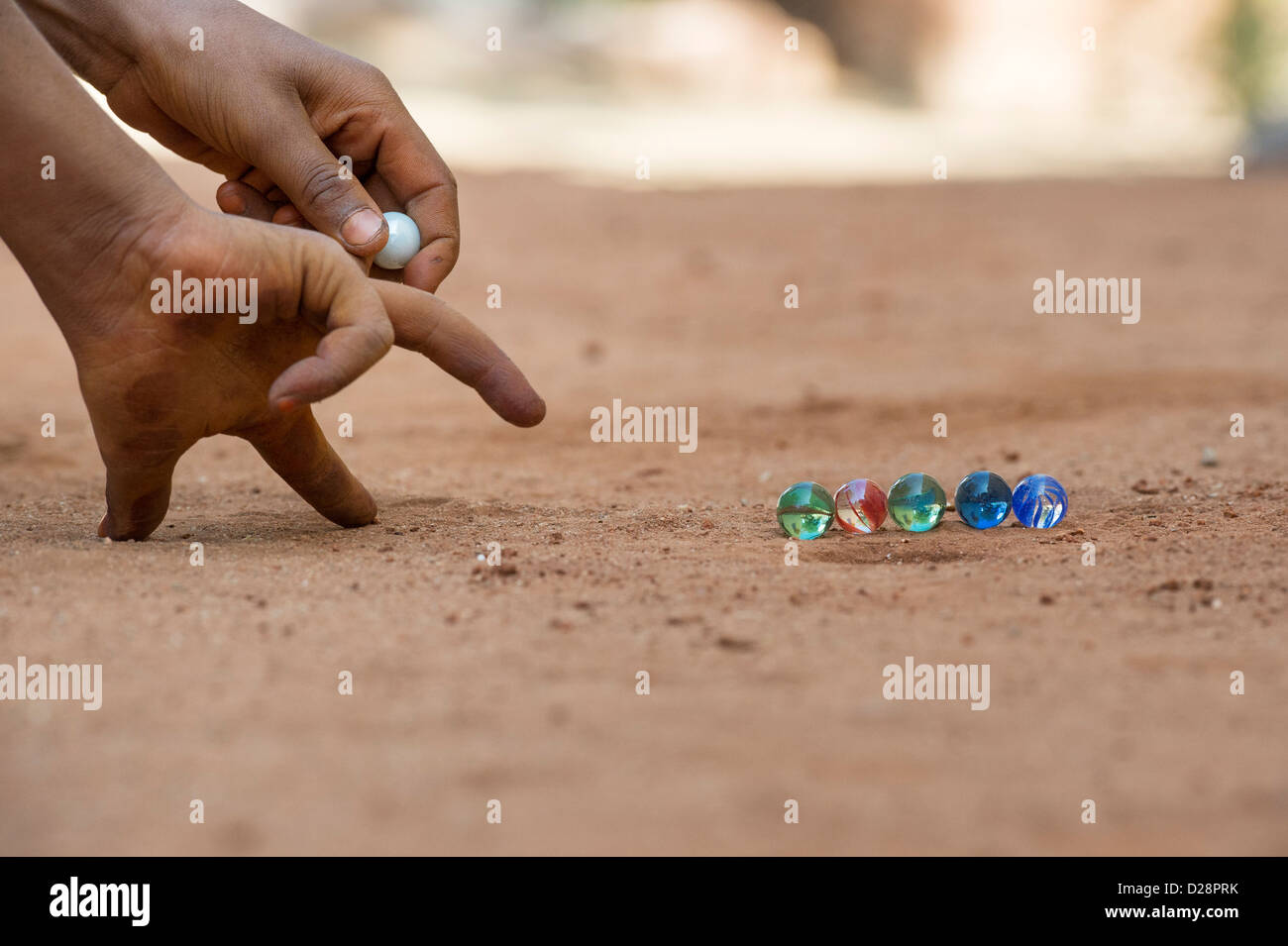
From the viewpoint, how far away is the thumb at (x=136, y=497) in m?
3.22

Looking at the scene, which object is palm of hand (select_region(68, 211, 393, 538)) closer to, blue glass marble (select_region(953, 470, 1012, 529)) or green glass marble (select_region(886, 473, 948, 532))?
green glass marble (select_region(886, 473, 948, 532))

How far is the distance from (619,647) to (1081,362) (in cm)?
501

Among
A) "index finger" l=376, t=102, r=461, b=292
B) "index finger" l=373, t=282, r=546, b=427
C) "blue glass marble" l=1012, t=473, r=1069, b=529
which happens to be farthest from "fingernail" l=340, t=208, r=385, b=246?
"blue glass marble" l=1012, t=473, r=1069, b=529

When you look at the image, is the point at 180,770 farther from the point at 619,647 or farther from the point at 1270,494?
the point at 1270,494

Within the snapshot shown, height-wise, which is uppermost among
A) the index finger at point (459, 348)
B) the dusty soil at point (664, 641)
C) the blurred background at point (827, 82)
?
the blurred background at point (827, 82)

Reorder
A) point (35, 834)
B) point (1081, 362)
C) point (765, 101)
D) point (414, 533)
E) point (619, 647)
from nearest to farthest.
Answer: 1. point (35, 834)
2. point (619, 647)
3. point (414, 533)
4. point (1081, 362)
5. point (765, 101)

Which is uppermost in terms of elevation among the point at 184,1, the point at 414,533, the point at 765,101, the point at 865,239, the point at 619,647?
the point at 765,101

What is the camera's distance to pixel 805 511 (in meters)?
3.56

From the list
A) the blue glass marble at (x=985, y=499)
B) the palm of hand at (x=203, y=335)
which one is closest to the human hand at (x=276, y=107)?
the palm of hand at (x=203, y=335)

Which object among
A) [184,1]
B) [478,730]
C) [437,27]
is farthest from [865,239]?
[437,27]

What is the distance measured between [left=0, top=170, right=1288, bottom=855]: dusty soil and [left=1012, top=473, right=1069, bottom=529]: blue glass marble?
2.0 inches

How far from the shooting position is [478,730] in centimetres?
220

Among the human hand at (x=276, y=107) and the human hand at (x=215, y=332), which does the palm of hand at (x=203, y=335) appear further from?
the human hand at (x=276, y=107)

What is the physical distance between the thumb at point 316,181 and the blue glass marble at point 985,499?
5.57ft
